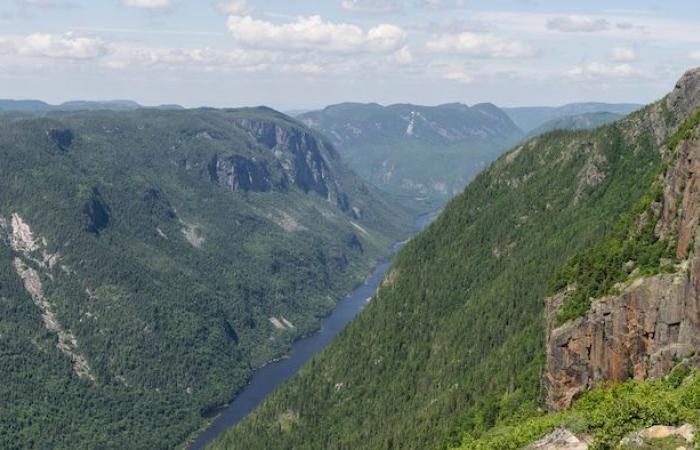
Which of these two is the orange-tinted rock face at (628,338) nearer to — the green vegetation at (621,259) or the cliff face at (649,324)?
the cliff face at (649,324)

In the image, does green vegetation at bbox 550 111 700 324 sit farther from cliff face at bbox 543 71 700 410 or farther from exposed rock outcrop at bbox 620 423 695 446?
exposed rock outcrop at bbox 620 423 695 446

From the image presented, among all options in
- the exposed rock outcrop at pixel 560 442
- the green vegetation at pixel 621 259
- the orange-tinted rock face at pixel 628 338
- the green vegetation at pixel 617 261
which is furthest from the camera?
the green vegetation at pixel 617 261

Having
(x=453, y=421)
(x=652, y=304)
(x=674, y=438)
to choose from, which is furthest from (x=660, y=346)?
(x=453, y=421)

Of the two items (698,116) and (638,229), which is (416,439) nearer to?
(638,229)

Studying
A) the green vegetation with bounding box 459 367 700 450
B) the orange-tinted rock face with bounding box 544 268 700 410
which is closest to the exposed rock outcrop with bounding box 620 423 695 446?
the green vegetation with bounding box 459 367 700 450

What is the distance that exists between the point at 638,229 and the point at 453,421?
66.8 meters

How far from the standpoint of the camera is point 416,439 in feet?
624

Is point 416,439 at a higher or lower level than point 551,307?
lower

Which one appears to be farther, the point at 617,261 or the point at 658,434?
the point at 617,261

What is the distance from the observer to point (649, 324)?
115125 mm

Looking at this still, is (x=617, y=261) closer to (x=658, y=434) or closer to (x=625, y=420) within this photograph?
(x=625, y=420)

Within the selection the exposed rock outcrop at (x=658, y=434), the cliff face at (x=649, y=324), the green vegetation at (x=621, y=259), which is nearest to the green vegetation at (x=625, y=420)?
the exposed rock outcrop at (x=658, y=434)

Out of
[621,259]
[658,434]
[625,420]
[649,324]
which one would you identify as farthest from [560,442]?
[621,259]

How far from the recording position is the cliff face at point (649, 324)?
4313 inches
